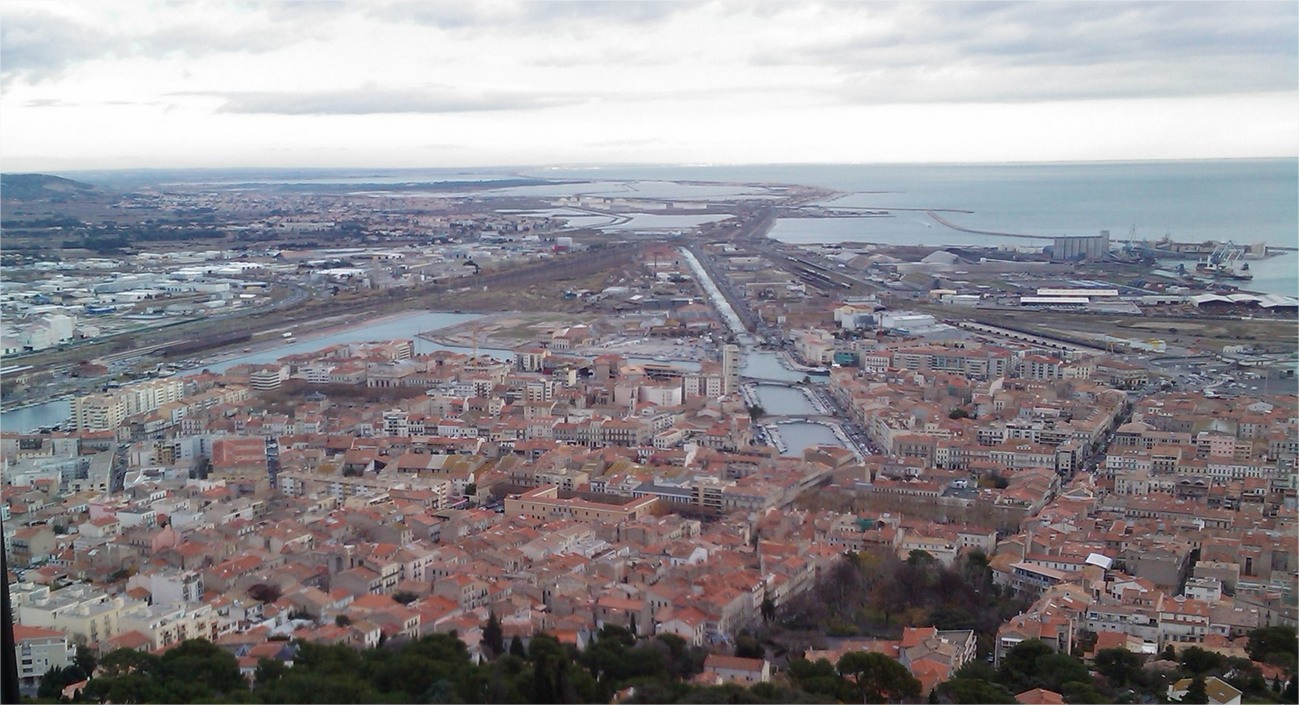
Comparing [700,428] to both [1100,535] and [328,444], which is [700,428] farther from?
[1100,535]

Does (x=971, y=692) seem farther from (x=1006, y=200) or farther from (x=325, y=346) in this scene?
(x=1006, y=200)

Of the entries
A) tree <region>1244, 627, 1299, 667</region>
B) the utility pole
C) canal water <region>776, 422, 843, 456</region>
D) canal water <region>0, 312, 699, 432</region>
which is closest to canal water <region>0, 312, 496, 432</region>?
canal water <region>0, 312, 699, 432</region>

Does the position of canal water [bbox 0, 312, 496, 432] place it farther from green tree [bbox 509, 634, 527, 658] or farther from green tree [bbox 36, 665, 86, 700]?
green tree [bbox 509, 634, 527, 658]

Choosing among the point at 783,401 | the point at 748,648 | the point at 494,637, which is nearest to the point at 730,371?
the point at 783,401

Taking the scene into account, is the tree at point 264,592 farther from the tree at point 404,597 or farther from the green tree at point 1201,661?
the green tree at point 1201,661

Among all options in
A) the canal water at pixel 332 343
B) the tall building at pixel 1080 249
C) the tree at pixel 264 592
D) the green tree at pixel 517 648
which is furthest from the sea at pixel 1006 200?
the green tree at pixel 517 648

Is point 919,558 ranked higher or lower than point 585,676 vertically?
Result: lower
